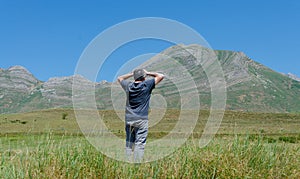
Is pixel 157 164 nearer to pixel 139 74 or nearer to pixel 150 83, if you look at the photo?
pixel 150 83

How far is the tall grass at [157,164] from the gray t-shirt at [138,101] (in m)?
1.08

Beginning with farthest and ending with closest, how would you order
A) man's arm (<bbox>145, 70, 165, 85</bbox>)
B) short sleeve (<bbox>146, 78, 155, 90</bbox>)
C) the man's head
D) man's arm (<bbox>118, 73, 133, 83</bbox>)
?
man's arm (<bbox>118, 73, 133, 83</bbox>) < man's arm (<bbox>145, 70, 165, 85</bbox>) < the man's head < short sleeve (<bbox>146, 78, 155, 90</bbox>)

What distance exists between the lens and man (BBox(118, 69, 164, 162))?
9172 mm

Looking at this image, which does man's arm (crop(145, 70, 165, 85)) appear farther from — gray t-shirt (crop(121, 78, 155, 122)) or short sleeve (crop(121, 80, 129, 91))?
short sleeve (crop(121, 80, 129, 91))

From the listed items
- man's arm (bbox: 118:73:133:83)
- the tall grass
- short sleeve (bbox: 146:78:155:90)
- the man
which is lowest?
the tall grass

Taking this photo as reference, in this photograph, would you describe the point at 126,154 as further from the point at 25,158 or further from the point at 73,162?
the point at 25,158

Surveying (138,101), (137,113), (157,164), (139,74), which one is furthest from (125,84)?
(157,164)

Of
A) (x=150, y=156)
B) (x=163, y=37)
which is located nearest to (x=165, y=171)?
(x=150, y=156)

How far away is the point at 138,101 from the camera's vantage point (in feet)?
30.4

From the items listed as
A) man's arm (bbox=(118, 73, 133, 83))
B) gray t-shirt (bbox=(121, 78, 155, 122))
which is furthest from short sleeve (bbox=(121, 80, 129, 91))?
man's arm (bbox=(118, 73, 133, 83))

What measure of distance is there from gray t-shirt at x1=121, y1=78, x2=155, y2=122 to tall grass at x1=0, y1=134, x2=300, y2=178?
108 centimetres

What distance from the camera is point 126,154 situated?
9320 mm

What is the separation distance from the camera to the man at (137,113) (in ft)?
30.1

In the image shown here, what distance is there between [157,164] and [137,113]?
1.26 m
